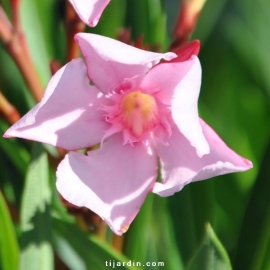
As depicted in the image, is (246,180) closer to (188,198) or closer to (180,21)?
(188,198)

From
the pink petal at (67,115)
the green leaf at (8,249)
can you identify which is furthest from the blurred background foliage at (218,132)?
the pink petal at (67,115)

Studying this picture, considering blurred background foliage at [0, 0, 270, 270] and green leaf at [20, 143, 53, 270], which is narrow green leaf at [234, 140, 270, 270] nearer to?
blurred background foliage at [0, 0, 270, 270]

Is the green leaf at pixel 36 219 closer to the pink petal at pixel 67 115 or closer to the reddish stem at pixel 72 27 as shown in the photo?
the pink petal at pixel 67 115

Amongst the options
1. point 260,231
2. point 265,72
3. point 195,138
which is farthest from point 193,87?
point 265,72

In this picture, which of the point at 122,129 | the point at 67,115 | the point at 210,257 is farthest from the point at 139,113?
the point at 210,257

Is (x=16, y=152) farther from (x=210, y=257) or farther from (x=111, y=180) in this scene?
(x=210, y=257)

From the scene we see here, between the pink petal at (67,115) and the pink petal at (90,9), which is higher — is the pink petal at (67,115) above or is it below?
below

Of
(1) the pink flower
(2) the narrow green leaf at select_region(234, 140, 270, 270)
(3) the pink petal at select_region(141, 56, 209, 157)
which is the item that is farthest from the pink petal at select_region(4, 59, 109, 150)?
(2) the narrow green leaf at select_region(234, 140, 270, 270)
